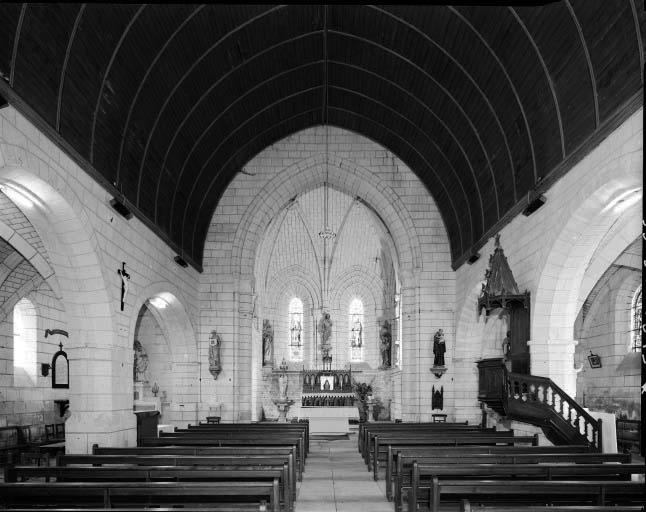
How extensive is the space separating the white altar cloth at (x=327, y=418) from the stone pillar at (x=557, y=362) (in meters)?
8.33

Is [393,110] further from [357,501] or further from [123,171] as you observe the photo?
[357,501]

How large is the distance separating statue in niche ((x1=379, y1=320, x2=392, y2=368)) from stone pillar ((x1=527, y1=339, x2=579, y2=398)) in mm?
18289

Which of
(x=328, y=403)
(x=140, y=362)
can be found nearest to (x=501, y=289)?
(x=328, y=403)

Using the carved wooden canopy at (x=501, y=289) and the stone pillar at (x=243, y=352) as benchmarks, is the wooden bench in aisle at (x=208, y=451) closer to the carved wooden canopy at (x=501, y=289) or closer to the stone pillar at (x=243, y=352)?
the carved wooden canopy at (x=501, y=289)

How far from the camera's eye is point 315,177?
23.9 m

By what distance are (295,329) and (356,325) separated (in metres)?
2.94

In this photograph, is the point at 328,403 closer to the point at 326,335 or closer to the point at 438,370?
the point at 438,370

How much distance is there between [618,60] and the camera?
34.0 ft

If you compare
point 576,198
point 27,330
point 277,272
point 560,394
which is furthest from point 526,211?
point 277,272

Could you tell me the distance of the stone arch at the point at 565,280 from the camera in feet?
40.8

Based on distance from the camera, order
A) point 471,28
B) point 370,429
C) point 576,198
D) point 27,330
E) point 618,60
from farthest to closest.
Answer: point 27,330
point 370,429
point 471,28
point 576,198
point 618,60

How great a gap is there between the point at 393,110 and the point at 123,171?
890cm

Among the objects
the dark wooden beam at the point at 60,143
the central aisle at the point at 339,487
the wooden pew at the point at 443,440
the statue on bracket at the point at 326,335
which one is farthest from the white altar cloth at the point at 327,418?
the statue on bracket at the point at 326,335

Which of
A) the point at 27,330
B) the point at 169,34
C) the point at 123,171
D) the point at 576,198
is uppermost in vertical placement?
the point at 169,34
